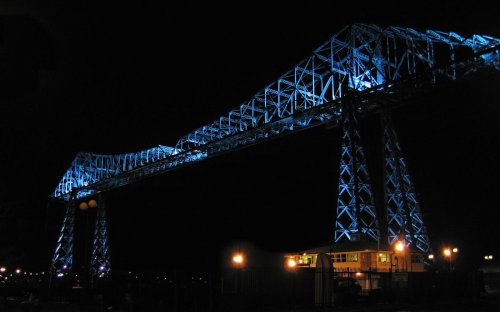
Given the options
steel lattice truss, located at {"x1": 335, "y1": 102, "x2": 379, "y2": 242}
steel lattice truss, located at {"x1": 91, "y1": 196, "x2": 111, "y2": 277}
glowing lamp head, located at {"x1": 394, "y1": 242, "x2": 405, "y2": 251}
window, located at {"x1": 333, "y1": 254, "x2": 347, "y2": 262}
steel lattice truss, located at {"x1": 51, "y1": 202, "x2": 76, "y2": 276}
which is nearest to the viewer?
glowing lamp head, located at {"x1": 394, "y1": 242, "x2": 405, "y2": 251}

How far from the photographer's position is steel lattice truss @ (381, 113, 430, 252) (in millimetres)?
32688

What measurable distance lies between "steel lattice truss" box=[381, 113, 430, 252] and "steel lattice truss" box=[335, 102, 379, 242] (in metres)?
1.85

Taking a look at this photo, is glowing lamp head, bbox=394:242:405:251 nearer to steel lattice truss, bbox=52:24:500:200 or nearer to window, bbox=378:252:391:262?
window, bbox=378:252:391:262

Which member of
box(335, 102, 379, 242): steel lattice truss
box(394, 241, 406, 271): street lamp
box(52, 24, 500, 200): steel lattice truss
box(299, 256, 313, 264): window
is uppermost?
box(52, 24, 500, 200): steel lattice truss

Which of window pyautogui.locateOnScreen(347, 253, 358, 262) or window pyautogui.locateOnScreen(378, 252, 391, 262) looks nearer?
window pyautogui.locateOnScreen(378, 252, 391, 262)

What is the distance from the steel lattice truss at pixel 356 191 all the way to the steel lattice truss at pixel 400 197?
185cm

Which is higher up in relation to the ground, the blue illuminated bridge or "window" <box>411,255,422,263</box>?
the blue illuminated bridge

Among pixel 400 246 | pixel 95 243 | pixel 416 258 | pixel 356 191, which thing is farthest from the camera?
pixel 95 243

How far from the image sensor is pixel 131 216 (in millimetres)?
98188

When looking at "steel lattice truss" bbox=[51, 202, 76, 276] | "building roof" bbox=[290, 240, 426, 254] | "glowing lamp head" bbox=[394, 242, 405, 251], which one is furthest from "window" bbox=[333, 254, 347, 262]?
"steel lattice truss" bbox=[51, 202, 76, 276]

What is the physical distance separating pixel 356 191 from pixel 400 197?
5554mm

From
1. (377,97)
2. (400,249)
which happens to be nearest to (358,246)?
(400,249)

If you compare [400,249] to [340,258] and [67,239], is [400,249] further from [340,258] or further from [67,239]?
[67,239]

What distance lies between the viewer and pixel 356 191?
29453 millimetres
